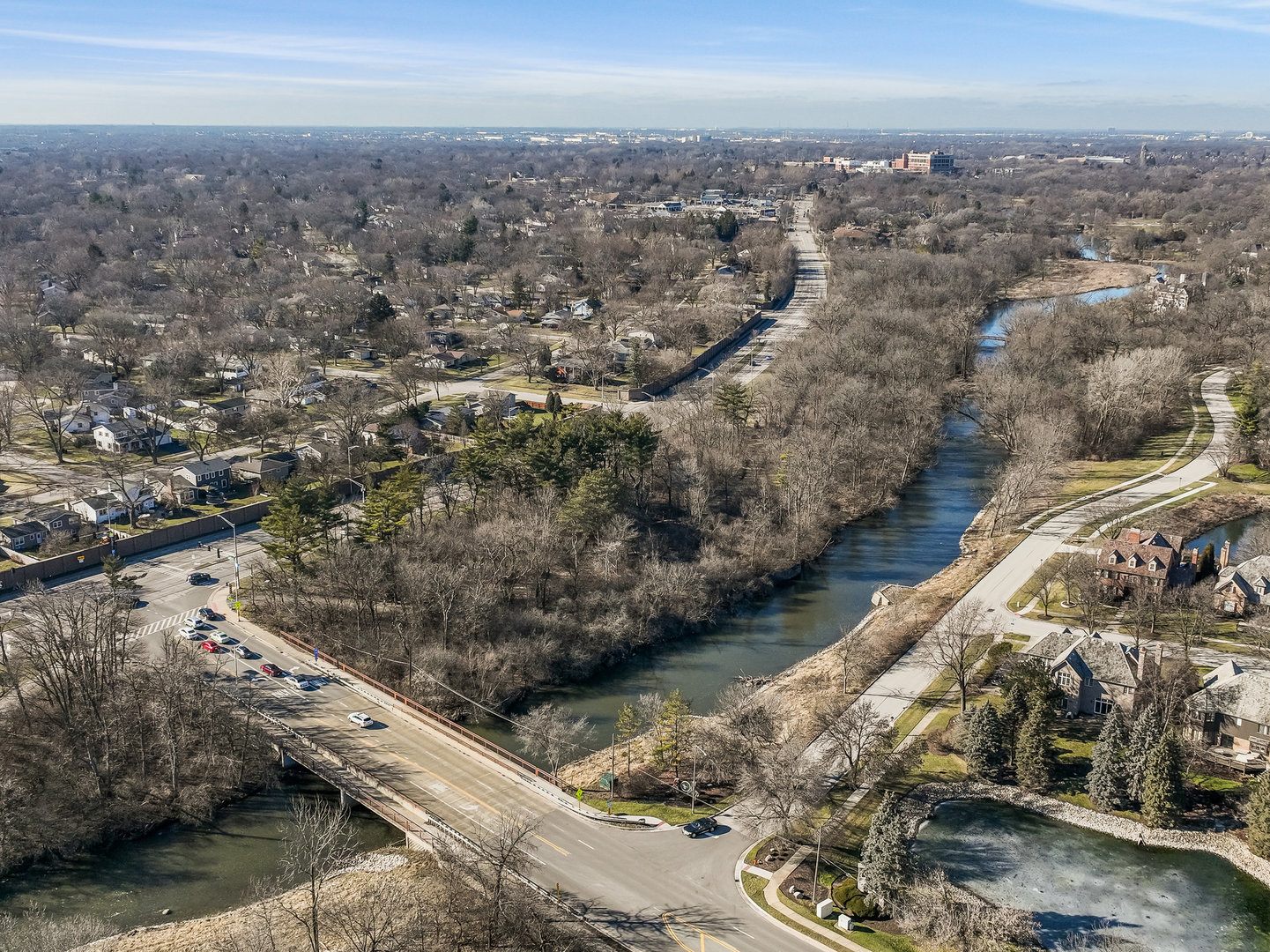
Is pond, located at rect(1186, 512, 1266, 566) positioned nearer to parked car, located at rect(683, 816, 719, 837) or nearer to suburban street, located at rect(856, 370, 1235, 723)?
suburban street, located at rect(856, 370, 1235, 723)

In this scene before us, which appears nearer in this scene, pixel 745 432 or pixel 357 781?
pixel 357 781

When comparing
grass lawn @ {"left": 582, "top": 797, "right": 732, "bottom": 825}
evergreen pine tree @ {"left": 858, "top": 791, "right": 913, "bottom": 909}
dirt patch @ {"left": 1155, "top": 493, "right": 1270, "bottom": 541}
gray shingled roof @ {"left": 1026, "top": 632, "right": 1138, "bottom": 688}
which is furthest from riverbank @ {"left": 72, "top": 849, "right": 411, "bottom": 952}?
dirt patch @ {"left": 1155, "top": 493, "right": 1270, "bottom": 541}

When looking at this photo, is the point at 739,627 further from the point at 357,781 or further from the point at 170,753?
the point at 170,753

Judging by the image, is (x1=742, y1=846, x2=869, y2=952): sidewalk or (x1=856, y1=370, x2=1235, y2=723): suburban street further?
(x1=856, y1=370, x2=1235, y2=723): suburban street

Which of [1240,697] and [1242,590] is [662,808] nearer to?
[1240,697]

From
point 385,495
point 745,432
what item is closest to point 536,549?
point 385,495

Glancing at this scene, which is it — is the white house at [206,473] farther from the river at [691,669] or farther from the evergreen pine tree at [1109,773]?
the evergreen pine tree at [1109,773]

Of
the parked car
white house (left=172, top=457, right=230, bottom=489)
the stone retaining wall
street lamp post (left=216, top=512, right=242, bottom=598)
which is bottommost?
the stone retaining wall
